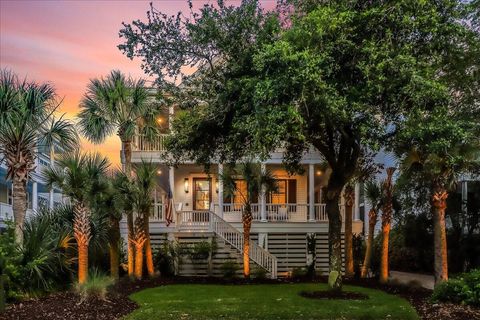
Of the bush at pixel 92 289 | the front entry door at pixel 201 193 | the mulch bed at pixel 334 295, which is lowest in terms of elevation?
the mulch bed at pixel 334 295

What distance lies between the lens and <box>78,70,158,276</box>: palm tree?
17.2 metres

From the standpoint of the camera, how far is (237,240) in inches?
891

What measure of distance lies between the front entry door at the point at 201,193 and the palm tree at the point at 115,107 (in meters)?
9.34

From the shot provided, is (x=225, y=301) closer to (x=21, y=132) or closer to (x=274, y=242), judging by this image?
(x=21, y=132)

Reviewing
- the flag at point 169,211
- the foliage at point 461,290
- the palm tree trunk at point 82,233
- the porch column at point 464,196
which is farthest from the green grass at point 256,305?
the porch column at point 464,196

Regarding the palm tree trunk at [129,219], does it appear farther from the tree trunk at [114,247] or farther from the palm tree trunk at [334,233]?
the palm tree trunk at [334,233]

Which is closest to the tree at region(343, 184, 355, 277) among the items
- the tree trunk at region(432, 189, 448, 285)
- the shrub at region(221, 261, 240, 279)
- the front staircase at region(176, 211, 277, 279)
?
the front staircase at region(176, 211, 277, 279)

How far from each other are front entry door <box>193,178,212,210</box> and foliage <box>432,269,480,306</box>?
15670mm

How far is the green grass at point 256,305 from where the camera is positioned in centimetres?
1113

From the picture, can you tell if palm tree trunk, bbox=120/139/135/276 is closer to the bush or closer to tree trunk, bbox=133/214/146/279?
tree trunk, bbox=133/214/146/279

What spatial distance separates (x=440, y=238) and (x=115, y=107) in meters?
11.0

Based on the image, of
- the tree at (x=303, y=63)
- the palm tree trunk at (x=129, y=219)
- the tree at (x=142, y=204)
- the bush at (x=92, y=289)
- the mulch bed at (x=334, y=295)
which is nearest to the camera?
the tree at (x=303, y=63)

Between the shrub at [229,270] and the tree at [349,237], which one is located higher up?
the tree at [349,237]

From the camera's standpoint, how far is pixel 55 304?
11.7 metres
